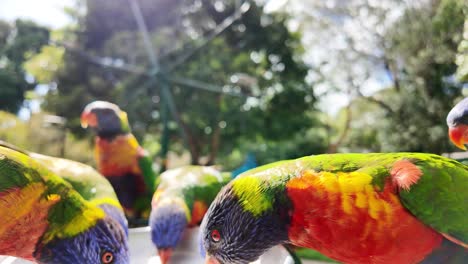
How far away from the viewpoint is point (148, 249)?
257 centimetres

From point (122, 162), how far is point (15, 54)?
31.8ft

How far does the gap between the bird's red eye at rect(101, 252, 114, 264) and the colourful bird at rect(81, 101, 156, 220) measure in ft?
6.13

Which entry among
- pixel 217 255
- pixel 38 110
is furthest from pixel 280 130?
pixel 217 255

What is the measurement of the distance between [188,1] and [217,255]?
39.0 feet

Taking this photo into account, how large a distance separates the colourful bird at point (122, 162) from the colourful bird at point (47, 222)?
1769mm

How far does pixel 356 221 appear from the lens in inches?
48.5

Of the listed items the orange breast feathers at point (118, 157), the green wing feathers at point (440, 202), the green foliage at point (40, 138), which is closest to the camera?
the green wing feathers at point (440, 202)

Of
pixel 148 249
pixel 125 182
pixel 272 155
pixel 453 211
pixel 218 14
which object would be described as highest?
pixel 218 14

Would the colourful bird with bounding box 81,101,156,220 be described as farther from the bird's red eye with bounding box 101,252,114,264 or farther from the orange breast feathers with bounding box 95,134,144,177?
the bird's red eye with bounding box 101,252,114,264

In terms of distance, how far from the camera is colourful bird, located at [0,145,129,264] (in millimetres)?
1420

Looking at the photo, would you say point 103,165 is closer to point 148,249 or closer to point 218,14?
point 148,249

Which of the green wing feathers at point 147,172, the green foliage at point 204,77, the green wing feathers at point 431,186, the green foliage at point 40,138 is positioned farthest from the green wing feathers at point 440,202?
the green foliage at point 40,138

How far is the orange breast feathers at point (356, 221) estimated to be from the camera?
1217 mm

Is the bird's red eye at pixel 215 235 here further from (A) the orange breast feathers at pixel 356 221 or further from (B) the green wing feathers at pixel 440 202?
(B) the green wing feathers at pixel 440 202
